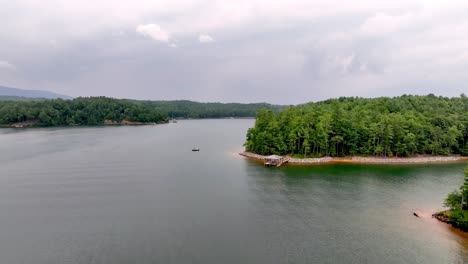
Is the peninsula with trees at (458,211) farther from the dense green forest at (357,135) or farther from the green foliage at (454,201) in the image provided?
the dense green forest at (357,135)

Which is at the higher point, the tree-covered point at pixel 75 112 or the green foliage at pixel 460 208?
the tree-covered point at pixel 75 112

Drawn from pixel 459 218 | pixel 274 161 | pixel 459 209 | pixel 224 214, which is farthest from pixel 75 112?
A: pixel 459 218

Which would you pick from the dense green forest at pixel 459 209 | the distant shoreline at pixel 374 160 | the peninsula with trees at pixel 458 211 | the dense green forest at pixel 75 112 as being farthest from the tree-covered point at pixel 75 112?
the dense green forest at pixel 459 209

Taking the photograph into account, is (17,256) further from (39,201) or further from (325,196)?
(325,196)

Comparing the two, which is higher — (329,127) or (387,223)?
(329,127)

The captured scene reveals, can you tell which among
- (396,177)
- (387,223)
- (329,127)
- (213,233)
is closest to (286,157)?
(329,127)

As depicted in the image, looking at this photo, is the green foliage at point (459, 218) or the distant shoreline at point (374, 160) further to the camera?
the distant shoreline at point (374, 160)

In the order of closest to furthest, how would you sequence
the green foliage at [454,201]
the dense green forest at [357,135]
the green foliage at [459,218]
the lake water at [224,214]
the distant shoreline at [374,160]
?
the lake water at [224,214] → the green foliage at [459,218] → the green foliage at [454,201] → the distant shoreline at [374,160] → the dense green forest at [357,135]
